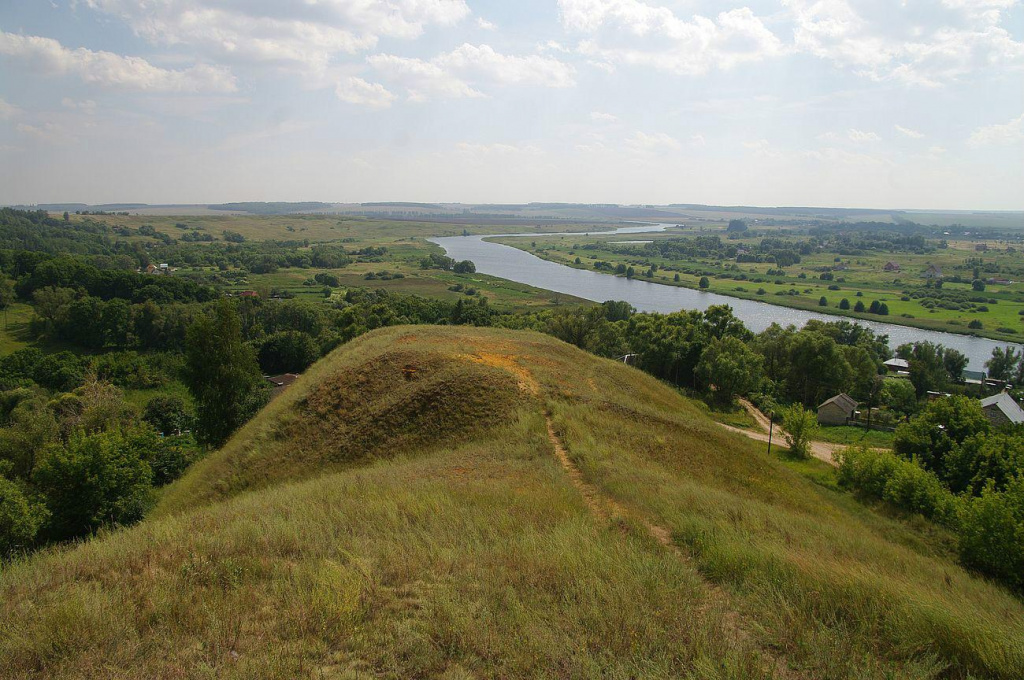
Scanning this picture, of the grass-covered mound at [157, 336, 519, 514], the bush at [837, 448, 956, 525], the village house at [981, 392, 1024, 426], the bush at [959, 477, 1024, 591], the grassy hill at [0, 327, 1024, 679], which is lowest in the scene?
the village house at [981, 392, 1024, 426]

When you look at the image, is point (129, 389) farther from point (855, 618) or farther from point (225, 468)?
point (855, 618)

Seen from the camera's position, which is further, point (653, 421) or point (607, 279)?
point (607, 279)

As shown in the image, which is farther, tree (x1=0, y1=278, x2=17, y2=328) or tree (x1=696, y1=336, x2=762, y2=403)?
tree (x1=0, y1=278, x2=17, y2=328)

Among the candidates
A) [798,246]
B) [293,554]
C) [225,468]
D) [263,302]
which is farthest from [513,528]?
[798,246]

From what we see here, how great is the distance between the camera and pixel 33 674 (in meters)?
5.09

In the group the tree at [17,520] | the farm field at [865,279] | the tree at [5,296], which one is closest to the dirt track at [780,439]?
the tree at [17,520]

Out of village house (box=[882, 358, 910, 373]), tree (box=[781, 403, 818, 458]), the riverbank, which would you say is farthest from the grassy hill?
the riverbank

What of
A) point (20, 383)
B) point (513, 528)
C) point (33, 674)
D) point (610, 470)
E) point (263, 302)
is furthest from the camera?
point (263, 302)

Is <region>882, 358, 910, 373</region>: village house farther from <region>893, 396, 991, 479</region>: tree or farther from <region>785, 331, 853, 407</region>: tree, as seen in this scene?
<region>893, 396, 991, 479</region>: tree

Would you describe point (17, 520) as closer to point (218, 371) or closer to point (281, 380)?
point (218, 371)

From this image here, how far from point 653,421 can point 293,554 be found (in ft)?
39.1

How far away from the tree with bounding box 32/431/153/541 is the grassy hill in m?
9.43

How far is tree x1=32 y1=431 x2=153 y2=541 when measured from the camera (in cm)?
1678

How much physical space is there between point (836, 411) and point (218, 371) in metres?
40.5
